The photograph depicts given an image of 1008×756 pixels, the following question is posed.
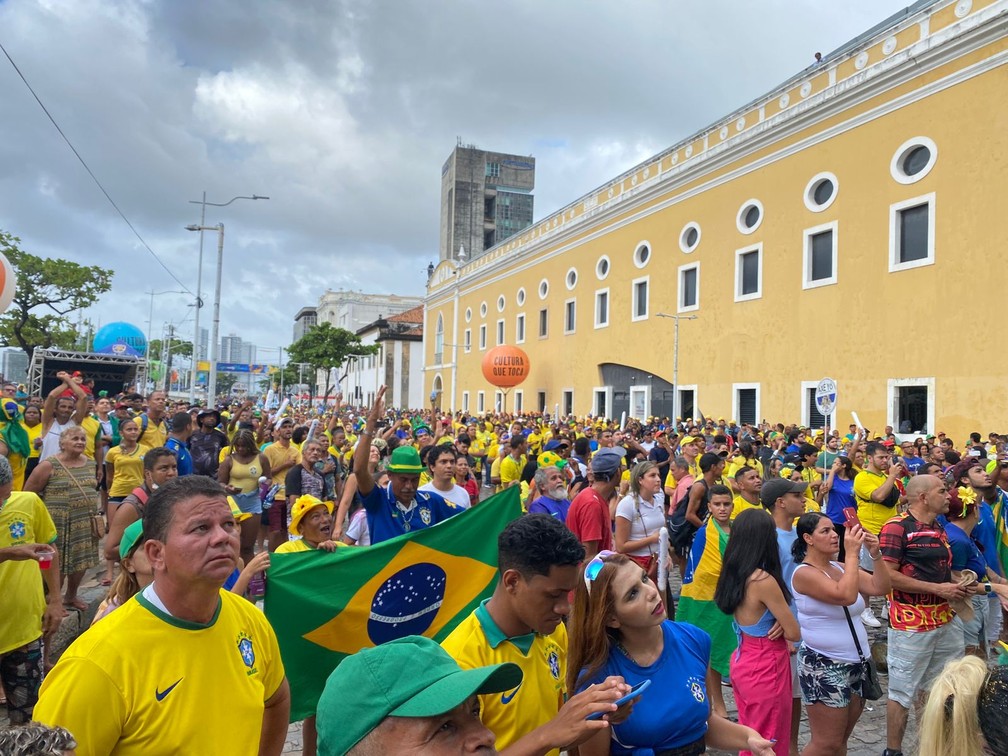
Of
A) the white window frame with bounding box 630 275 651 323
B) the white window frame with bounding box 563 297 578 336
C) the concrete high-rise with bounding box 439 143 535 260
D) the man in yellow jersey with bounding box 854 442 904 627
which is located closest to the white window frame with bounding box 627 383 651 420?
the white window frame with bounding box 630 275 651 323

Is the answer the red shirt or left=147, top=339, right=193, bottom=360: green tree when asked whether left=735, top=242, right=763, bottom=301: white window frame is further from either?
left=147, top=339, right=193, bottom=360: green tree

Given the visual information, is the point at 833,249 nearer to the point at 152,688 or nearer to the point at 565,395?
the point at 565,395

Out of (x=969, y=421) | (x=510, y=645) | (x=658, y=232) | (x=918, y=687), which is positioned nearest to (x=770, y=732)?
(x=918, y=687)

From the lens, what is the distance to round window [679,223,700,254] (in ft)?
93.3

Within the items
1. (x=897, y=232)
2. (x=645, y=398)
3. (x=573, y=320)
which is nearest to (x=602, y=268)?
(x=573, y=320)

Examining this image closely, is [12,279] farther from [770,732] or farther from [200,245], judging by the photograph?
[200,245]

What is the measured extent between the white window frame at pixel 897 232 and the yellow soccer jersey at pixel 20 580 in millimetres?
21042

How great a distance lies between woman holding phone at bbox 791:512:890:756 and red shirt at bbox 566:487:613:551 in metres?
1.62

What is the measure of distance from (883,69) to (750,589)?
69.2ft

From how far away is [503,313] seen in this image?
46062 mm

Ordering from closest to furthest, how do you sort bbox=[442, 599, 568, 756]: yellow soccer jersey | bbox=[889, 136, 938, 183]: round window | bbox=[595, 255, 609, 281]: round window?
1. bbox=[442, 599, 568, 756]: yellow soccer jersey
2. bbox=[889, 136, 938, 183]: round window
3. bbox=[595, 255, 609, 281]: round window

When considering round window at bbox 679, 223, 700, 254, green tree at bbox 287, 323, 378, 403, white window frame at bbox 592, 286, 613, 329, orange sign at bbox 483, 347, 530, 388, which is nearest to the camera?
round window at bbox 679, 223, 700, 254

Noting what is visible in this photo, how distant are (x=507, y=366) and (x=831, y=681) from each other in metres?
36.8

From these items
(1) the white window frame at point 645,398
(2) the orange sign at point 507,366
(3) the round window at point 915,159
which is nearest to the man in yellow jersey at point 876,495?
(3) the round window at point 915,159
